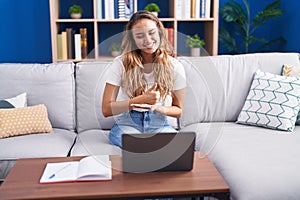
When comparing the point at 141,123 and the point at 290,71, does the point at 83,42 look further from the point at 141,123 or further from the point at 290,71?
the point at 290,71

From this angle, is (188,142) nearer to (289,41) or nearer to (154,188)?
(154,188)

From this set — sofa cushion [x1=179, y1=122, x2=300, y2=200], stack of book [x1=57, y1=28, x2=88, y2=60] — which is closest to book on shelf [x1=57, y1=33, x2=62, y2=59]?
stack of book [x1=57, y1=28, x2=88, y2=60]

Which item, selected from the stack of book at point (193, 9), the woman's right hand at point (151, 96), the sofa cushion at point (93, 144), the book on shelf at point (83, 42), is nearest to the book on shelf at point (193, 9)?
the stack of book at point (193, 9)

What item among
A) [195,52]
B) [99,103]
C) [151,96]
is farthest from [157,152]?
[195,52]

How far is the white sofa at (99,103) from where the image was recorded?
200 centimetres

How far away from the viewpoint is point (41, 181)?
1.43 metres

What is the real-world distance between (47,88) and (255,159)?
4.18 feet

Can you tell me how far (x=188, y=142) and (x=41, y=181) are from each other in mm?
551

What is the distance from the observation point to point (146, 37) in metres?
1.71

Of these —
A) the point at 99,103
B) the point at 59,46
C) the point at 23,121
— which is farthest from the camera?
the point at 59,46

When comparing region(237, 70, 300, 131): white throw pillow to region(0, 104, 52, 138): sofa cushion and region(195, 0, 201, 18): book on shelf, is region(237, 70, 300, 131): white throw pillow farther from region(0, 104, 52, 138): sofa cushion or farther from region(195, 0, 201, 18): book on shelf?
region(0, 104, 52, 138): sofa cushion

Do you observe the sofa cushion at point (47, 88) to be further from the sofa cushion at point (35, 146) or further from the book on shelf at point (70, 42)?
the book on shelf at point (70, 42)

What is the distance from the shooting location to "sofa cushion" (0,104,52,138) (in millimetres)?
2104

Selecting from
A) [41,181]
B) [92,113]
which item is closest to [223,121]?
[92,113]
